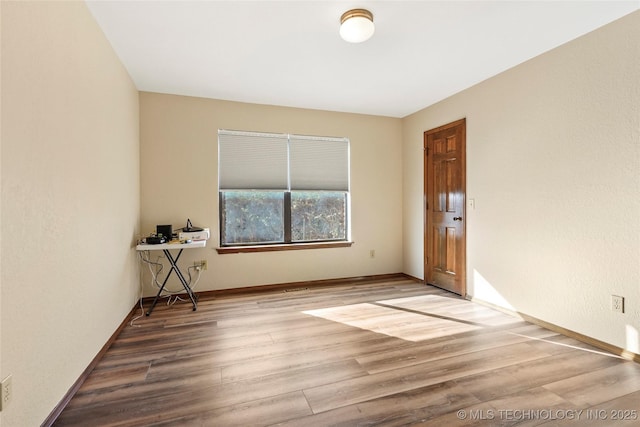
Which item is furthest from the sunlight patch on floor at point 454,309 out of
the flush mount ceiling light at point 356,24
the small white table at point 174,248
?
the flush mount ceiling light at point 356,24

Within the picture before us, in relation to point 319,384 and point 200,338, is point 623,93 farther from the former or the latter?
point 200,338

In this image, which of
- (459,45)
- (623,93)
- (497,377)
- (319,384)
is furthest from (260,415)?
(623,93)

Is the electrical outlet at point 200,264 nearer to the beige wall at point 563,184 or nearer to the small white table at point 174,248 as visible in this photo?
the small white table at point 174,248

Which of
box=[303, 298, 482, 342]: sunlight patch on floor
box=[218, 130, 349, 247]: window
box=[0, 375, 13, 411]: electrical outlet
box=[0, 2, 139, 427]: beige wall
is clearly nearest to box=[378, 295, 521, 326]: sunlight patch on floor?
box=[303, 298, 482, 342]: sunlight patch on floor

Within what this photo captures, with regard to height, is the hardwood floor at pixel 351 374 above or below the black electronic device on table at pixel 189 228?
below

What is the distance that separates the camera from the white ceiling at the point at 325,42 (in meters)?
2.16

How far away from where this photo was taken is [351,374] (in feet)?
6.75

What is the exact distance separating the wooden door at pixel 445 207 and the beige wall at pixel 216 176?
64 cm

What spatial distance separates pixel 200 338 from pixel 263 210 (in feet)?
6.45

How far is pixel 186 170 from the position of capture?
3.82 meters

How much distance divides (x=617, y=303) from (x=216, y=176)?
163 inches

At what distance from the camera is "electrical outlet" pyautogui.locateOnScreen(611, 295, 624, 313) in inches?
91.4

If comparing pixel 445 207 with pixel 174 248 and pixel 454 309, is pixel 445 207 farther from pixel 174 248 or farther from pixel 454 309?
pixel 174 248

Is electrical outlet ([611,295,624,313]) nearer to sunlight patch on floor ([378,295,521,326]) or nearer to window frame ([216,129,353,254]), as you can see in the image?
sunlight patch on floor ([378,295,521,326])
